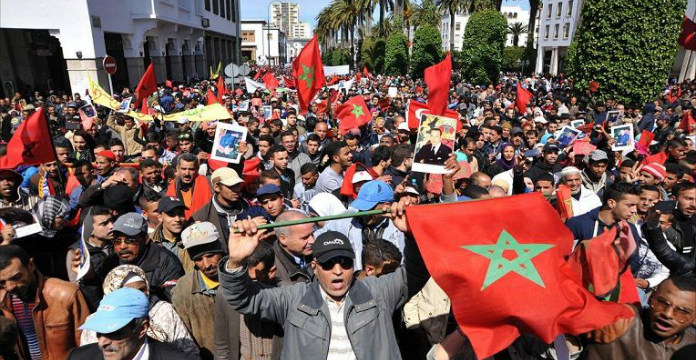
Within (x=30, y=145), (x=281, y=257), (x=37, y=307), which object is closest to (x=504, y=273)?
(x=281, y=257)

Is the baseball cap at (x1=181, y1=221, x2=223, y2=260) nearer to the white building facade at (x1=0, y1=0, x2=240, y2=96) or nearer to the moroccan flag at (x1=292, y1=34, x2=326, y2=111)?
the moroccan flag at (x1=292, y1=34, x2=326, y2=111)

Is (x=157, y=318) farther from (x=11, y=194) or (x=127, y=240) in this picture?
(x=11, y=194)

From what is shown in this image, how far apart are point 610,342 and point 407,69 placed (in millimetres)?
34384

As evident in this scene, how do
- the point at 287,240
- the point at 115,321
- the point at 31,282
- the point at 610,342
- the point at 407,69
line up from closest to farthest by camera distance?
1. the point at 115,321
2. the point at 610,342
3. the point at 31,282
4. the point at 287,240
5. the point at 407,69

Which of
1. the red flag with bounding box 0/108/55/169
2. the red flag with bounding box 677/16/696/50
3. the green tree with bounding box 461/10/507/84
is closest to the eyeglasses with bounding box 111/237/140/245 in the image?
the red flag with bounding box 0/108/55/169

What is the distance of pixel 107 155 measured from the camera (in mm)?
5887

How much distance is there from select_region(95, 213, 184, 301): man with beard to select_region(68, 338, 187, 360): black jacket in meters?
0.82

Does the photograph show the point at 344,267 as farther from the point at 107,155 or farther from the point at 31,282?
the point at 107,155

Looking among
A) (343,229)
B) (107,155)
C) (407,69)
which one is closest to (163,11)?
(407,69)

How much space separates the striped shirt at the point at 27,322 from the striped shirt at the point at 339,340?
1813mm

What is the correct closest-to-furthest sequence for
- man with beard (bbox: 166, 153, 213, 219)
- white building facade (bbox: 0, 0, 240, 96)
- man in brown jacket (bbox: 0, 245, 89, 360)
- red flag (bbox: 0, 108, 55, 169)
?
man in brown jacket (bbox: 0, 245, 89, 360), red flag (bbox: 0, 108, 55, 169), man with beard (bbox: 166, 153, 213, 219), white building facade (bbox: 0, 0, 240, 96)

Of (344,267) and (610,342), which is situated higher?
(344,267)

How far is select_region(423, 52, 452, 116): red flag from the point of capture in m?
6.53

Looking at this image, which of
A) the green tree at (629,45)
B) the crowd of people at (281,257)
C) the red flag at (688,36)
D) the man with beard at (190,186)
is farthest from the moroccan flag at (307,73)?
the red flag at (688,36)
